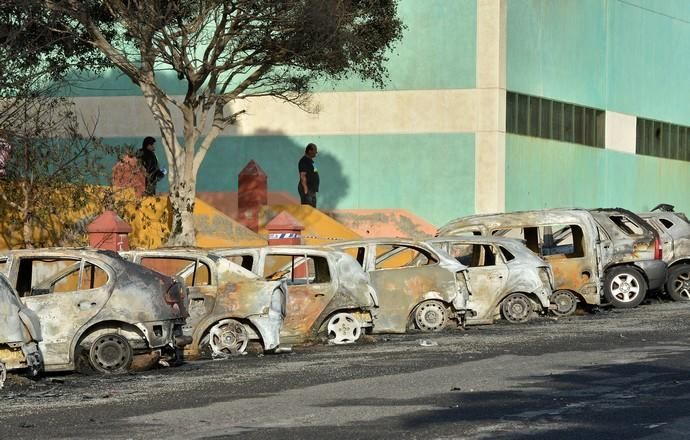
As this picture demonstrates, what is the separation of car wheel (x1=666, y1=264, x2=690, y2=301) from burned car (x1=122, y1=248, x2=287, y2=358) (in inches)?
452

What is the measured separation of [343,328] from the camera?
20906 mm

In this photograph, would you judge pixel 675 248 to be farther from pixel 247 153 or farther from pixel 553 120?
pixel 247 153

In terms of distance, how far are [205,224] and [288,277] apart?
41.4ft

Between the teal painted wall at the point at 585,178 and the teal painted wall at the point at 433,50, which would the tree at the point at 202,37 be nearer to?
the teal painted wall at the point at 433,50

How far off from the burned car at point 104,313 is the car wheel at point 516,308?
7.63 meters

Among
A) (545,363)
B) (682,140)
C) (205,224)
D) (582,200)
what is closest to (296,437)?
(545,363)

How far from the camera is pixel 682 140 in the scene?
5762cm

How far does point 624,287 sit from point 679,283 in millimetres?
2003

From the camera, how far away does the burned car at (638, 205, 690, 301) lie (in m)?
28.6

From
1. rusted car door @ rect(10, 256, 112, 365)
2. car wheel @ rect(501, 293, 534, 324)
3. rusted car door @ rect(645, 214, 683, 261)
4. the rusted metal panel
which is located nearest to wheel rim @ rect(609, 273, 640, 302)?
the rusted metal panel

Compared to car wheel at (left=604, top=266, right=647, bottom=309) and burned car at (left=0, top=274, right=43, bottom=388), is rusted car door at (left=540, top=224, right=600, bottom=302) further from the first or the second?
burned car at (left=0, top=274, right=43, bottom=388)

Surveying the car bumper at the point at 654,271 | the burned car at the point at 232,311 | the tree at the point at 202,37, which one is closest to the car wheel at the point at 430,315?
the burned car at the point at 232,311

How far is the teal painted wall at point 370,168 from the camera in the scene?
147ft

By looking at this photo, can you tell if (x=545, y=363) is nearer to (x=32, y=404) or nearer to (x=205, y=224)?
(x=32, y=404)
